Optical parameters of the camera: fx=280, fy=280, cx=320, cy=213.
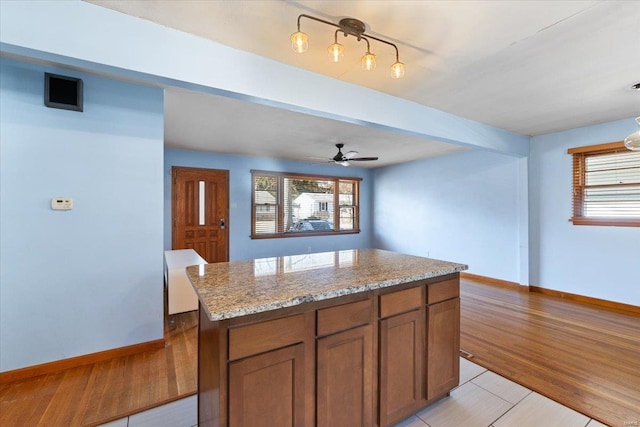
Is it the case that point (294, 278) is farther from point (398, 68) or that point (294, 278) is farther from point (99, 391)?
point (99, 391)

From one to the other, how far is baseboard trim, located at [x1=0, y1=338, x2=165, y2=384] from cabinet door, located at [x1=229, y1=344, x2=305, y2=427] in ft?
6.46

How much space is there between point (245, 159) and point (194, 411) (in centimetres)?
483

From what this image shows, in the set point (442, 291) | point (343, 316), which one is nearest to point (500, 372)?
point (442, 291)

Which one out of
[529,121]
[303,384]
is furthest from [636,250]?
[303,384]

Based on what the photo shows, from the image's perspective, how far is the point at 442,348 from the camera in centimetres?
188

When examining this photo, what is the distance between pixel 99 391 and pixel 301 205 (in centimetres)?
510

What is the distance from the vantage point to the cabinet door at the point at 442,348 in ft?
5.96

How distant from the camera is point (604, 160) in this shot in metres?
3.78

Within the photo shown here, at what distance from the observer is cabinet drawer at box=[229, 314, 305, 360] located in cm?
114

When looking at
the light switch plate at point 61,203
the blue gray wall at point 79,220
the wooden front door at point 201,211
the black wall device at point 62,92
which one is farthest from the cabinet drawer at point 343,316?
the wooden front door at point 201,211

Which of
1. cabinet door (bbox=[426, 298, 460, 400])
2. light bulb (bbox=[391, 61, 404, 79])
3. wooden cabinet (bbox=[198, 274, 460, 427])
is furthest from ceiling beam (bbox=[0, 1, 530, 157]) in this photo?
cabinet door (bbox=[426, 298, 460, 400])

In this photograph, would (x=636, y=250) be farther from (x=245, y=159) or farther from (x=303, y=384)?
(x=245, y=159)

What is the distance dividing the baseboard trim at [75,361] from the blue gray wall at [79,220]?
43 mm

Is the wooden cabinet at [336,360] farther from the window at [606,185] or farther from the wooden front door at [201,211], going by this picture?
the wooden front door at [201,211]
